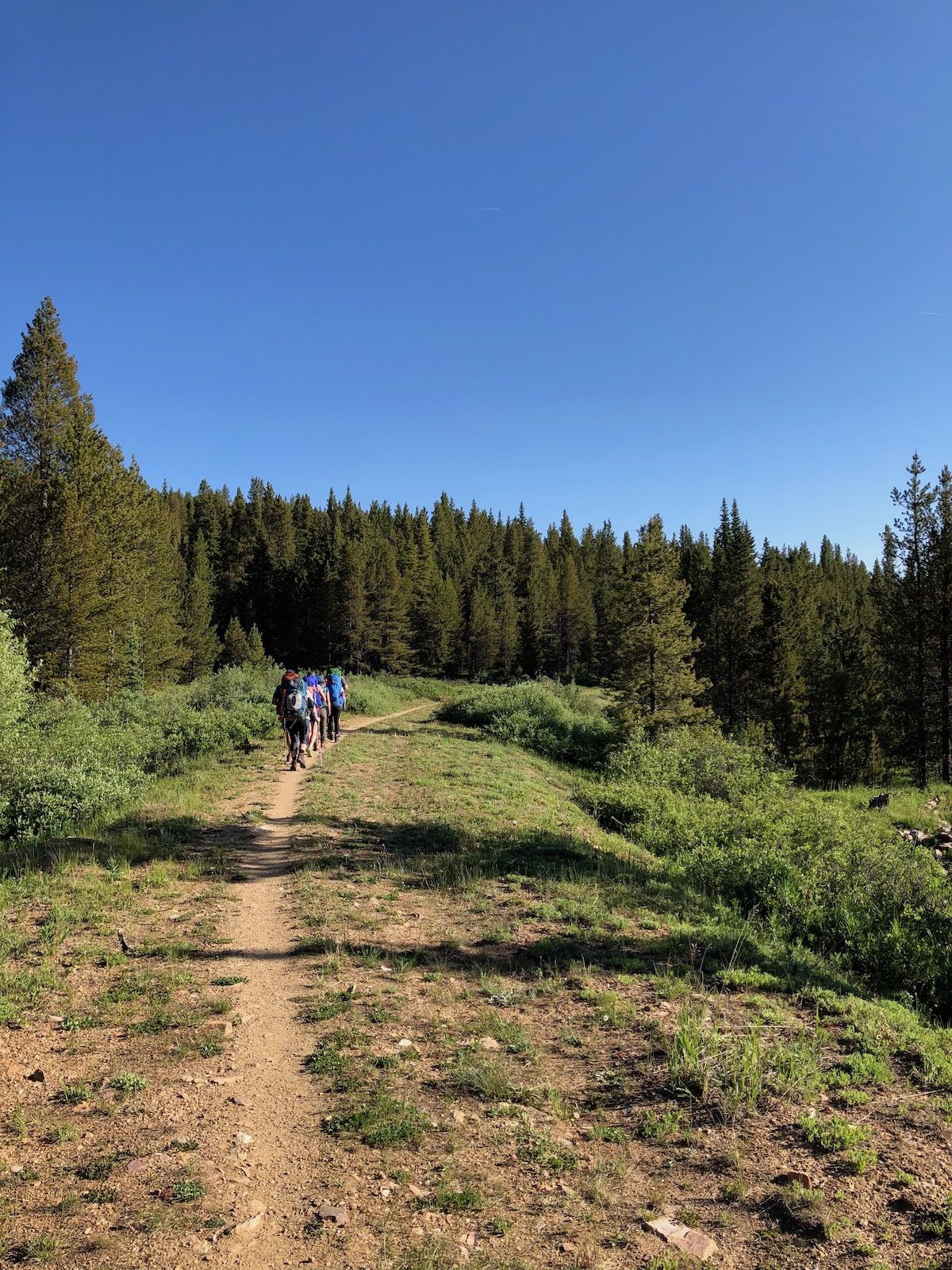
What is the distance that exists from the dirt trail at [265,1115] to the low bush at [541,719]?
2040 centimetres

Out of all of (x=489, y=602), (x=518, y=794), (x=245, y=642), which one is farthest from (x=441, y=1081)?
(x=489, y=602)

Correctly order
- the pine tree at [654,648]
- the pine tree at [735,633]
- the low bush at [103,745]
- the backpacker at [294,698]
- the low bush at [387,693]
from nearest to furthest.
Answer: the low bush at [103,745], the backpacker at [294,698], the pine tree at [654,648], the low bush at [387,693], the pine tree at [735,633]

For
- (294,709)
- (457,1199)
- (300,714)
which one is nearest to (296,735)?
(300,714)

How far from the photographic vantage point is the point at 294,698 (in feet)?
54.2

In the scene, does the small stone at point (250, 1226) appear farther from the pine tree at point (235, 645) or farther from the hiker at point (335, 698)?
the pine tree at point (235, 645)

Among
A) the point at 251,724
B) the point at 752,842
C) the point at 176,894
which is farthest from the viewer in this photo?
the point at 251,724

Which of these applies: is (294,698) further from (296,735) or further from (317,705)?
(317,705)

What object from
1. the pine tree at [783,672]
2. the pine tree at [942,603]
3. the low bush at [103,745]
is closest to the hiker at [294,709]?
the low bush at [103,745]

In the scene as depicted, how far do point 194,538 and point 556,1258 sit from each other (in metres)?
117

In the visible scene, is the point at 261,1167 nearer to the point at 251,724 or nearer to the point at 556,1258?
the point at 556,1258

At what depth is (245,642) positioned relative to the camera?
74.0 metres

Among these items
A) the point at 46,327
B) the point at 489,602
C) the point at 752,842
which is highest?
the point at 46,327

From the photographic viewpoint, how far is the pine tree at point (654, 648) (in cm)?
2866

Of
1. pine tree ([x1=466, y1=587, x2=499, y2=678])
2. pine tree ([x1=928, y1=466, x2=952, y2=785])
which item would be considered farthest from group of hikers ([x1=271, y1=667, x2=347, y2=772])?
pine tree ([x1=466, y1=587, x2=499, y2=678])
